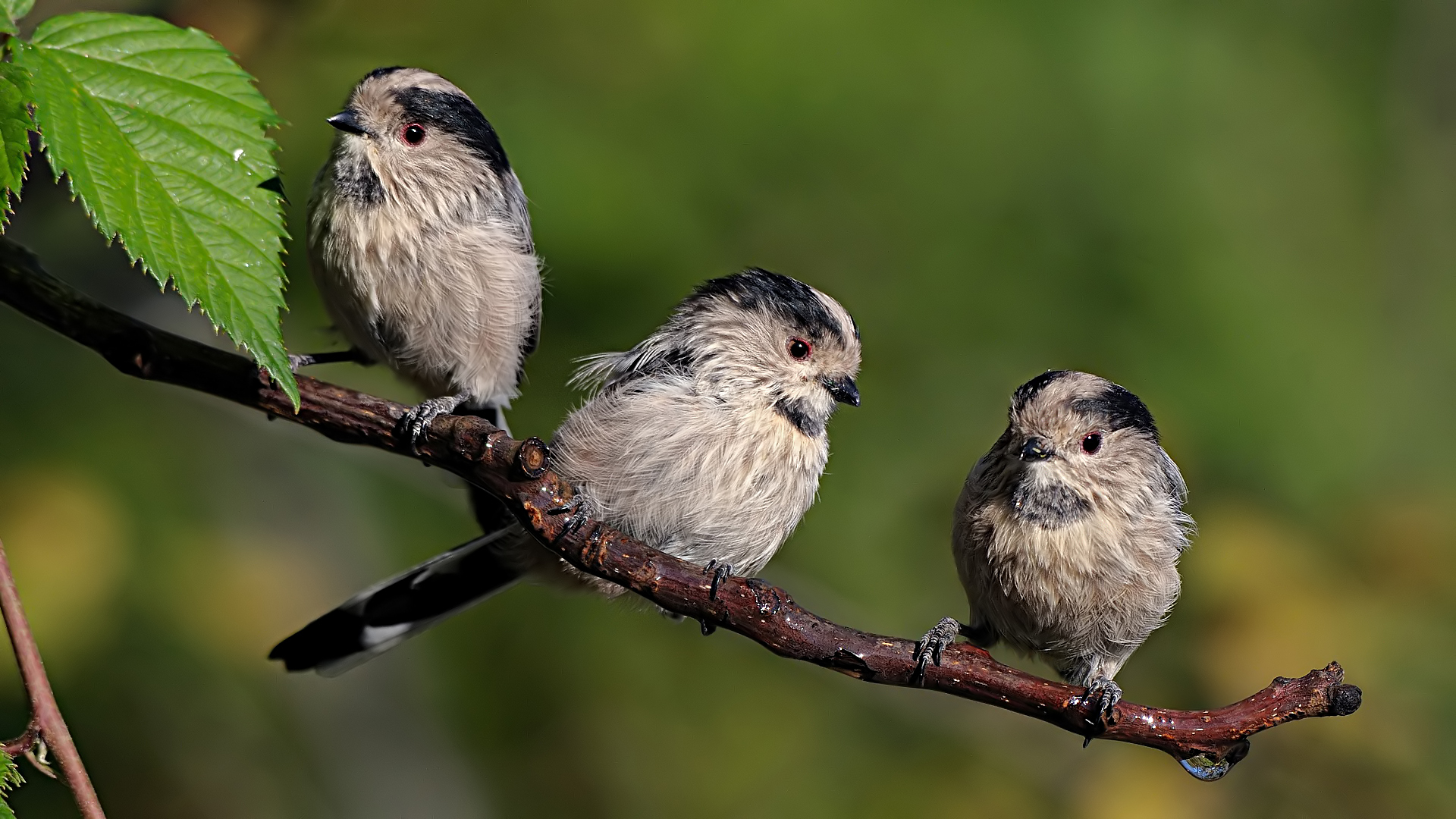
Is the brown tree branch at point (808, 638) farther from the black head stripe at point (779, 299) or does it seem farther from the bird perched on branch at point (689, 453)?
the black head stripe at point (779, 299)

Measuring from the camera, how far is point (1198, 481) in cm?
520

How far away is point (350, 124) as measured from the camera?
3.32 metres

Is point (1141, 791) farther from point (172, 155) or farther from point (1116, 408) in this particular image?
point (172, 155)

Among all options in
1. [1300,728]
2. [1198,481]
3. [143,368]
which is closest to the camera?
[143,368]

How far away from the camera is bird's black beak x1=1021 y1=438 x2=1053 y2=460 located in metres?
3.27

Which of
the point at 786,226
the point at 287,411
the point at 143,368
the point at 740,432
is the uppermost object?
the point at 786,226

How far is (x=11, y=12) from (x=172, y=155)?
1.23 ft

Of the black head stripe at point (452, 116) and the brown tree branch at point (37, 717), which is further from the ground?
the black head stripe at point (452, 116)

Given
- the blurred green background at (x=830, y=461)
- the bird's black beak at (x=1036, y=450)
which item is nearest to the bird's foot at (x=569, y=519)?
the bird's black beak at (x=1036, y=450)

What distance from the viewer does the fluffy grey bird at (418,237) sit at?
335 cm

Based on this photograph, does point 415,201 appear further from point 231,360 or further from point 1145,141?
point 1145,141

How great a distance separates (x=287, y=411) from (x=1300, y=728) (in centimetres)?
435

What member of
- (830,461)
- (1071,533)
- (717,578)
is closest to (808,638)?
(717,578)

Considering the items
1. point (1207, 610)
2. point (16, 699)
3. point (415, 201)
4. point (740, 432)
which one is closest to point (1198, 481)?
point (1207, 610)
